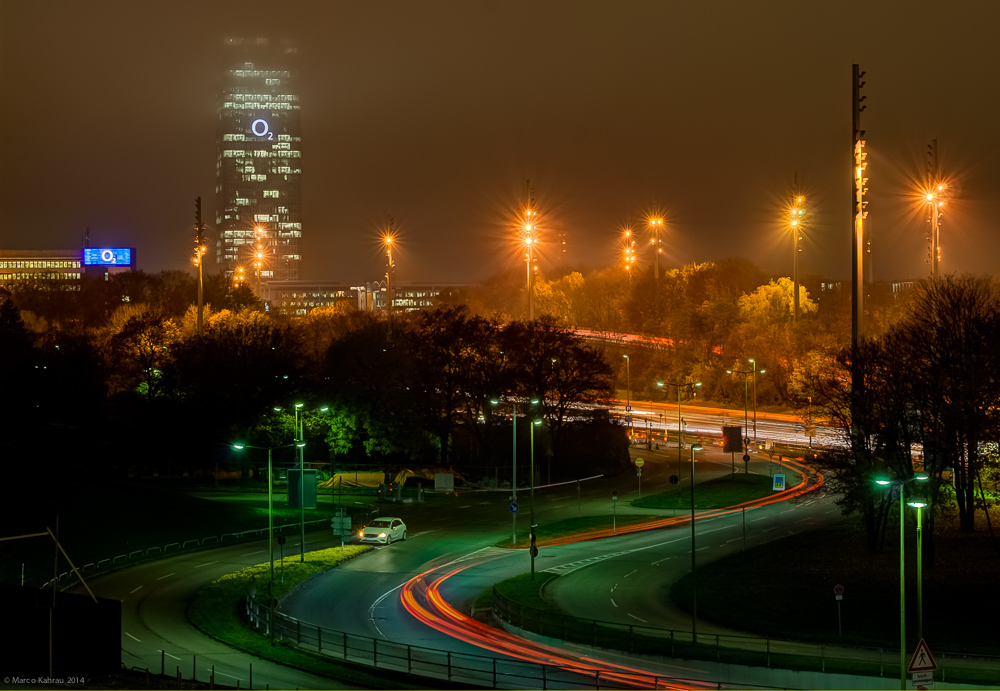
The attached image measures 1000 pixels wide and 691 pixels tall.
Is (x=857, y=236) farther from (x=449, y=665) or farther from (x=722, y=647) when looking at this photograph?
(x=449, y=665)

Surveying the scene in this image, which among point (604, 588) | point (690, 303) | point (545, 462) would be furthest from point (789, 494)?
point (690, 303)

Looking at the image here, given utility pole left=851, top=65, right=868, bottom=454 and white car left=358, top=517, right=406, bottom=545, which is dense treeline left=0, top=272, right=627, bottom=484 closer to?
white car left=358, top=517, right=406, bottom=545

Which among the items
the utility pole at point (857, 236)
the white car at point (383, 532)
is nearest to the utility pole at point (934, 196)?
the utility pole at point (857, 236)

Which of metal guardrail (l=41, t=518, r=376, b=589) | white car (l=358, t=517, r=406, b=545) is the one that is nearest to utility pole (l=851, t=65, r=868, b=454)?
white car (l=358, t=517, r=406, b=545)

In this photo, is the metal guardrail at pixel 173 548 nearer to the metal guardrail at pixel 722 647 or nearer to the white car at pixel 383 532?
the white car at pixel 383 532

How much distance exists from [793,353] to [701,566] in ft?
241

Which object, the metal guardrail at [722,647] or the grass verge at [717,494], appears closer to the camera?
the metal guardrail at [722,647]

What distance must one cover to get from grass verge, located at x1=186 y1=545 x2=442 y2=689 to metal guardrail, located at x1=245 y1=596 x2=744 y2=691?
0.66 meters

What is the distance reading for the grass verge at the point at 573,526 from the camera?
181ft

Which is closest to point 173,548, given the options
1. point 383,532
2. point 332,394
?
point 383,532

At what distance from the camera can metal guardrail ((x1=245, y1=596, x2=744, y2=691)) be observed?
→ 28609mm

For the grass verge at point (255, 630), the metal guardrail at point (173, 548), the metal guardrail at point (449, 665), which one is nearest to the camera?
the metal guardrail at point (449, 665)

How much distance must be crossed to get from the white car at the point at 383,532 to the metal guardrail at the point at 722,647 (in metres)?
17.8

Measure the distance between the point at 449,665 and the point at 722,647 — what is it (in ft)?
34.2
